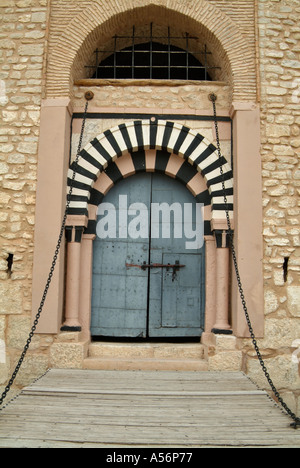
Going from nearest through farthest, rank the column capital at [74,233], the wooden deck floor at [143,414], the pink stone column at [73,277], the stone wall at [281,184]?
the wooden deck floor at [143,414] < the stone wall at [281,184] < the pink stone column at [73,277] < the column capital at [74,233]

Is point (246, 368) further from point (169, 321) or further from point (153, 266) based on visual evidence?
point (153, 266)

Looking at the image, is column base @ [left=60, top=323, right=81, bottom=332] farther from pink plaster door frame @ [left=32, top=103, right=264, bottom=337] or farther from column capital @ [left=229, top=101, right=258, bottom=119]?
column capital @ [left=229, top=101, right=258, bottom=119]

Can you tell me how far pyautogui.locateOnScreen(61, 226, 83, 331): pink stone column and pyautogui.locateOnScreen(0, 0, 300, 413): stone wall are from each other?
0.24 metres

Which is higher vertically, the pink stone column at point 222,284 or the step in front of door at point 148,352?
the pink stone column at point 222,284

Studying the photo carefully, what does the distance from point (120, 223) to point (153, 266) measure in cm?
70

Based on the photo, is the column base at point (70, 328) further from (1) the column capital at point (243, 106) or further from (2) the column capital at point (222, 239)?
(1) the column capital at point (243, 106)

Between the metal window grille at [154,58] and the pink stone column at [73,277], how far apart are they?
2.27 meters

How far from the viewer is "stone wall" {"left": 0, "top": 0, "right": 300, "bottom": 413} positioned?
525cm

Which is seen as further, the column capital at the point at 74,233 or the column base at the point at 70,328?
the column capital at the point at 74,233

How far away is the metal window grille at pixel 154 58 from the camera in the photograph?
625 centimetres

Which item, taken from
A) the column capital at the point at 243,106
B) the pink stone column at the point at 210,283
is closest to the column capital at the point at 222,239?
the pink stone column at the point at 210,283

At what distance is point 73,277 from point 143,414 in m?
2.19

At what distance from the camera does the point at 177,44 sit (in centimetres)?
646

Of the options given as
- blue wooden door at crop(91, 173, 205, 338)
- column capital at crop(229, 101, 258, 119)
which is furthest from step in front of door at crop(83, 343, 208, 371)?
column capital at crop(229, 101, 258, 119)
